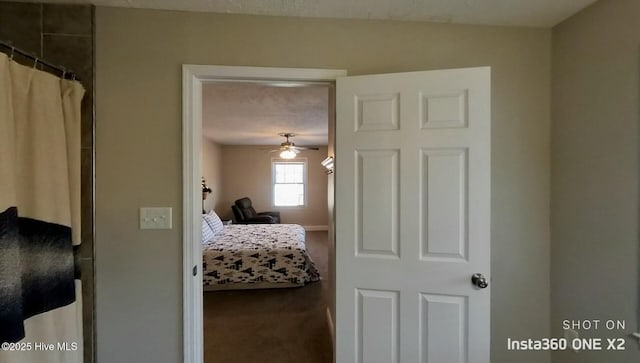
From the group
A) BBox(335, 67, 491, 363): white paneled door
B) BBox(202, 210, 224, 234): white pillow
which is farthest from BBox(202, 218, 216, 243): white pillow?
BBox(335, 67, 491, 363): white paneled door

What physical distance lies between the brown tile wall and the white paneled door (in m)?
1.33

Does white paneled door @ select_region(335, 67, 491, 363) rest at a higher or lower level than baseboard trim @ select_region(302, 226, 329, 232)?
higher

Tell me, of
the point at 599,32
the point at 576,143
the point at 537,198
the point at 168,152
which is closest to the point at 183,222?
the point at 168,152

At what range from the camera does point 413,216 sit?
159 centimetres

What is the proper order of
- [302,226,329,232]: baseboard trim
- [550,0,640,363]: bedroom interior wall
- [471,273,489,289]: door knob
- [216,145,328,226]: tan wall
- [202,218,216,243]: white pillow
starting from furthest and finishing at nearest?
[302,226,329,232]: baseboard trim < [216,145,328,226]: tan wall < [202,218,216,243]: white pillow < [471,273,489,289]: door knob < [550,0,640,363]: bedroom interior wall

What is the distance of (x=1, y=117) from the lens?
1.11 meters

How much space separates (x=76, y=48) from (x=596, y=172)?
9.11 feet

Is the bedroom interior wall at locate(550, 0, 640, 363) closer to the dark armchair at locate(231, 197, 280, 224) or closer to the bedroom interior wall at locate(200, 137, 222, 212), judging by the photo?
the dark armchair at locate(231, 197, 280, 224)

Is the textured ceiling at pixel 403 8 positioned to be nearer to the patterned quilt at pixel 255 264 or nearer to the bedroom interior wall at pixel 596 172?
the bedroom interior wall at pixel 596 172

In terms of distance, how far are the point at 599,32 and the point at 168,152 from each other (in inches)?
91.3

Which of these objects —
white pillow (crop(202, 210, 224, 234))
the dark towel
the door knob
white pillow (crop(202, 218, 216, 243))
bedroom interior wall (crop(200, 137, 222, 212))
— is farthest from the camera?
bedroom interior wall (crop(200, 137, 222, 212))

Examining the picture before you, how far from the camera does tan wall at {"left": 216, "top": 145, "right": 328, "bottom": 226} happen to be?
789 cm

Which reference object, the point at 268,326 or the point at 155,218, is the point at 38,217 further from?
the point at 268,326

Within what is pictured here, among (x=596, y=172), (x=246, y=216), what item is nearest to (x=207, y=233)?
(x=246, y=216)
